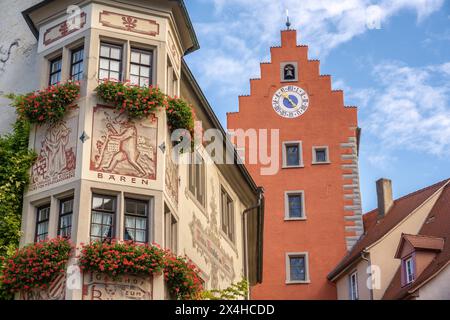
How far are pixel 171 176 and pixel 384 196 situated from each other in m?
29.4

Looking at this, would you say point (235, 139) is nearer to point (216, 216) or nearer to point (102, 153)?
point (216, 216)

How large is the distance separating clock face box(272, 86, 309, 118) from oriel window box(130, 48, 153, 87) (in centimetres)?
2819

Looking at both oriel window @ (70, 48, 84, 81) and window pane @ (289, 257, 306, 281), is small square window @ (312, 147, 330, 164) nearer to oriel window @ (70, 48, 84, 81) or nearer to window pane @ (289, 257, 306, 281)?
window pane @ (289, 257, 306, 281)

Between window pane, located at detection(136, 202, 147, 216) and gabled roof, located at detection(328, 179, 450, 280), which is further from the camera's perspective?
gabled roof, located at detection(328, 179, 450, 280)

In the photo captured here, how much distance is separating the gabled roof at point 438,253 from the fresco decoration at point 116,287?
61.4 feet

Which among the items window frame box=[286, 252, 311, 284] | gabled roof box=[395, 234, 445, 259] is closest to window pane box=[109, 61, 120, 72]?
gabled roof box=[395, 234, 445, 259]

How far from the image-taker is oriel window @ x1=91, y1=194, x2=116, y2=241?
1738 cm

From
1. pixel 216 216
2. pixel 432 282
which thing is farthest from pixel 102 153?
pixel 432 282

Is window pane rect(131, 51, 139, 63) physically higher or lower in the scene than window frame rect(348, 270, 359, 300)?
higher

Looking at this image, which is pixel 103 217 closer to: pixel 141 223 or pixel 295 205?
pixel 141 223

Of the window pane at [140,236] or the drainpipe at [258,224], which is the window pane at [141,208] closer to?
the window pane at [140,236]

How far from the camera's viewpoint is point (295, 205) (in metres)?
46.0

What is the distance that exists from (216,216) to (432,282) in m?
12.0

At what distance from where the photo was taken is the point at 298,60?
48781mm
